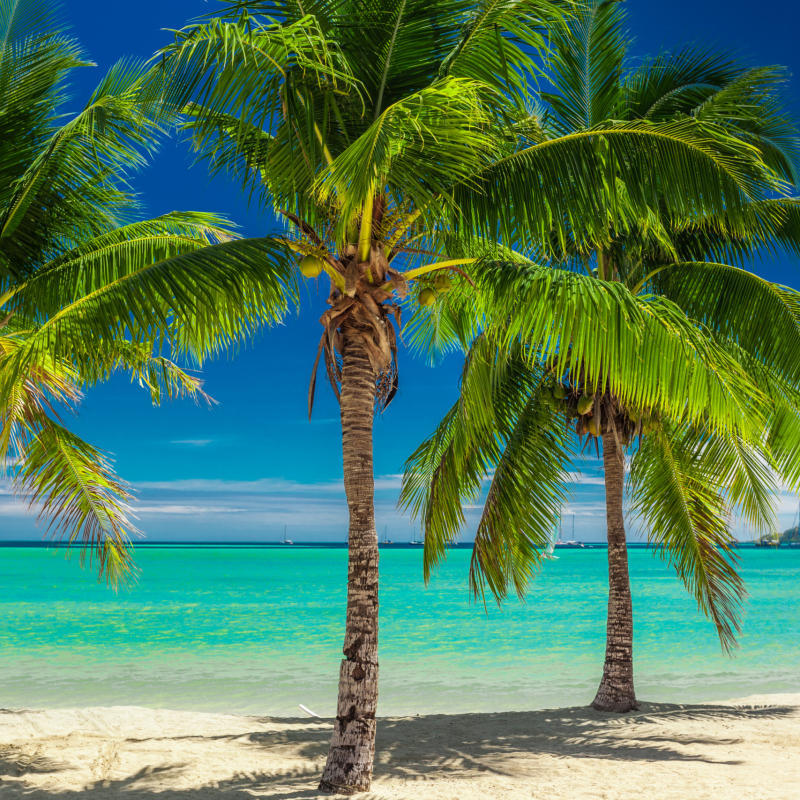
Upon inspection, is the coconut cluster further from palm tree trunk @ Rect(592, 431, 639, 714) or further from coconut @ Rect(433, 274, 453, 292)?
coconut @ Rect(433, 274, 453, 292)

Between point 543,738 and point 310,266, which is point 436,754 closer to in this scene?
point 543,738

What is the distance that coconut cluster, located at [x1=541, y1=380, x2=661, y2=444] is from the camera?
8.02 m

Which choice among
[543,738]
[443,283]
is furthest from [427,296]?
[543,738]

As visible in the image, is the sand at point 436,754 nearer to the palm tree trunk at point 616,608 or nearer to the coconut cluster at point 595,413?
the palm tree trunk at point 616,608

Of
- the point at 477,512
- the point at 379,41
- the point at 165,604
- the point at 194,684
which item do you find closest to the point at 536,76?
the point at 379,41

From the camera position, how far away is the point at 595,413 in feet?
26.8

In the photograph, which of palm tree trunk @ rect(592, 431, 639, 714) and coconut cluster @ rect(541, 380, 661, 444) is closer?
coconut cluster @ rect(541, 380, 661, 444)

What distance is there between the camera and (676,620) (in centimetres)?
2545

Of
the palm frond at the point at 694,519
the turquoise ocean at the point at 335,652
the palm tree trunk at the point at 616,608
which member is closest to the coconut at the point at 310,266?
the palm tree trunk at the point at 616,608

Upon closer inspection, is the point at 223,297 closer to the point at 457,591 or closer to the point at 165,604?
the point at 165,604

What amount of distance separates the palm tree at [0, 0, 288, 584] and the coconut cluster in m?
Answer: 3.80

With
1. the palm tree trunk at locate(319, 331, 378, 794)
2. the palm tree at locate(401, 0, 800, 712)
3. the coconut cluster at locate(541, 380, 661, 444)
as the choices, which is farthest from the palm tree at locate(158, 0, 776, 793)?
the coconut cluster at locate(541, 380, 661, 444)

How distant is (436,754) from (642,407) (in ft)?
12.8

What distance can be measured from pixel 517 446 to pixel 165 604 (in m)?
26.4
